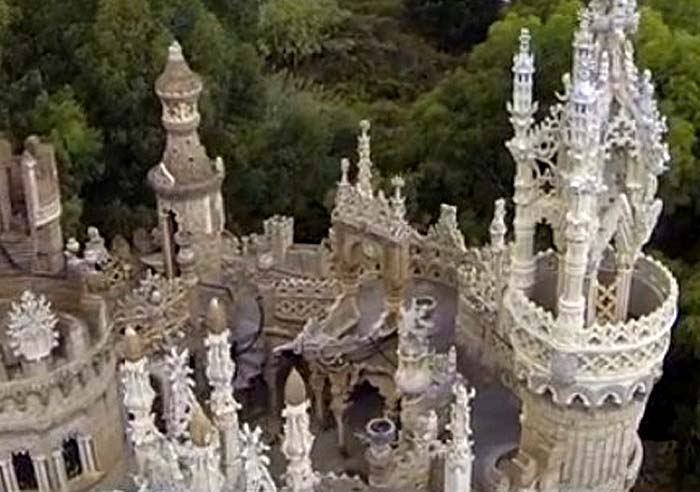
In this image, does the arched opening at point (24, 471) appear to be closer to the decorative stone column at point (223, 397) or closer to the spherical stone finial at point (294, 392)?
the decorative stone column at point (223, 397)

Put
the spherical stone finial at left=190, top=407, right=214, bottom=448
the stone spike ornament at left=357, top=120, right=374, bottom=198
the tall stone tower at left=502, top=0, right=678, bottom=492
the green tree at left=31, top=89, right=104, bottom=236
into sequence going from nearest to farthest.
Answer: the spherical stone finial at left=190, top=407, right=214, bottom=448 < the tall stone tower at left=502, top=0, right=678, bottom=492 < the stone spike ornament at left=357, top=120, right=374, bottom=198 < the green tree at left=31, top=89, right=104, bottom=236

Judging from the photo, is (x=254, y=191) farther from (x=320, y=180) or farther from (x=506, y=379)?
(x=506, y=379)

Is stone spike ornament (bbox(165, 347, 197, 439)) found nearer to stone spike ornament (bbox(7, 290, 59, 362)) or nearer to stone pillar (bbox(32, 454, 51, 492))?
stone spike ornament (bbox(7, 290, 59, 362))

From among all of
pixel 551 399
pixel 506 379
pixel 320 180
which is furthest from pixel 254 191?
pixel 551 399

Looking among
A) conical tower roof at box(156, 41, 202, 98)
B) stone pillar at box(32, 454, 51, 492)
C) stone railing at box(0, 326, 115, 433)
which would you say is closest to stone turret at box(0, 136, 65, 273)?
Result: conical tower roof at box(156, 41, 202, 98)

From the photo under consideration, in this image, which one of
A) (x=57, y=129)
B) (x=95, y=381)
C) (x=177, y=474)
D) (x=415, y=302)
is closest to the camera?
(x=177, y=474)

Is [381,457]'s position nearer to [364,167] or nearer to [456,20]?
[364,167]
